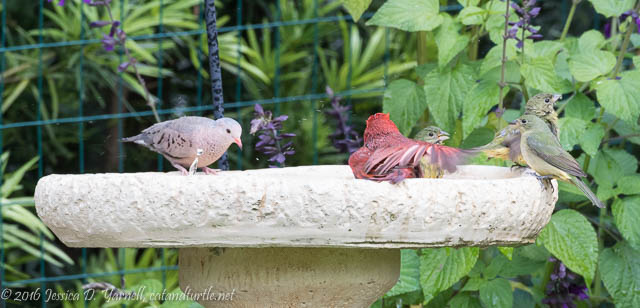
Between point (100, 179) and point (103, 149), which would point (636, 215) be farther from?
point (103, 149)

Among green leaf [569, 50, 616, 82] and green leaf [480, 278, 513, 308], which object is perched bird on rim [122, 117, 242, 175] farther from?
green leaf [569, 50, 616, 82]

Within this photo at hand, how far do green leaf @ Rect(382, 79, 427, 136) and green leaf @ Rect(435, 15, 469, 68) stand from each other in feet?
0.50

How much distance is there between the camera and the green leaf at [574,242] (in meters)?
1.86

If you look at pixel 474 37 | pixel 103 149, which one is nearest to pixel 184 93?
pixel 103 149

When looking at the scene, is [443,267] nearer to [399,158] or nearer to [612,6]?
[399,158]

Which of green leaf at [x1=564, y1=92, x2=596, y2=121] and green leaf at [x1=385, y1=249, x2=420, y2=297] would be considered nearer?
green leaf at [x1=385, y1=249, x2=420, y2=297]

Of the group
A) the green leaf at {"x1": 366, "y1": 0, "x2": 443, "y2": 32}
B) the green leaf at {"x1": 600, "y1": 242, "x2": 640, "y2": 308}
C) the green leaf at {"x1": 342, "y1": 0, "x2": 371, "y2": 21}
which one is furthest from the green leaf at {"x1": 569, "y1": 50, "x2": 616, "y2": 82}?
the green leaf at {"x1": 342, "y1": 0, "x2": 371, "y2": 21}

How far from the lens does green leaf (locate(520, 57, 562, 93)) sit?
1936 mm

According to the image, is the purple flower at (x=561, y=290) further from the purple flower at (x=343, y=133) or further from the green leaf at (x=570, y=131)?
the purple flower at (x=343, y=133)

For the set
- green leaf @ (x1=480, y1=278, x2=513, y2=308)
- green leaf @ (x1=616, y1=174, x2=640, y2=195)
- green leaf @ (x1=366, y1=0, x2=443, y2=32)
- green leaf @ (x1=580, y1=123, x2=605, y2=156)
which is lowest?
green leaf @ (x1=480, y1=278, x2=513, y2=308)

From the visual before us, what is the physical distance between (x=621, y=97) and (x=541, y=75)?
0.21 m

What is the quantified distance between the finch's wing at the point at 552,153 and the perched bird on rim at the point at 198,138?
56 centimetres

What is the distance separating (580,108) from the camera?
2109 mm

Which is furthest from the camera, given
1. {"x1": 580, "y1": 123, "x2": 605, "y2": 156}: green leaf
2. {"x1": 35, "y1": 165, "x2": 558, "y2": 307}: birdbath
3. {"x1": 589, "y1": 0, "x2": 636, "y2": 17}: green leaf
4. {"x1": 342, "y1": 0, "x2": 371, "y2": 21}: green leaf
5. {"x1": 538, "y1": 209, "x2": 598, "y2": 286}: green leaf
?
{"x1": 342, "y1": 0, "x2": 371, "y2": 21}: green leaf
